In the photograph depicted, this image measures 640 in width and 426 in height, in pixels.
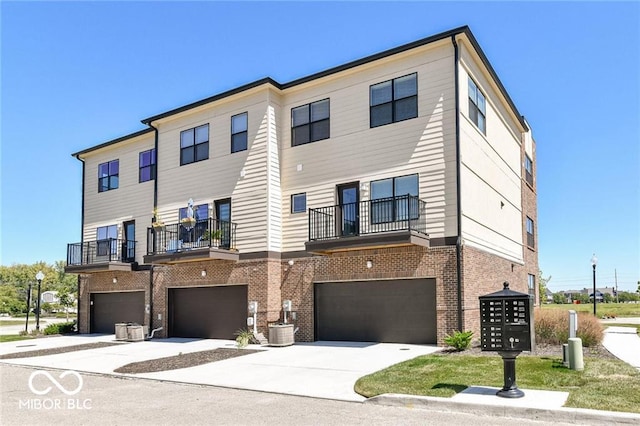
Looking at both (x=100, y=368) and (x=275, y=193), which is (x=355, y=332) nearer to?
(x=275, y=193)

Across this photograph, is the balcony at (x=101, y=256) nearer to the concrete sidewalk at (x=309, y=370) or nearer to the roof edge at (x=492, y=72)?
the concrete sidewalk at (x=309, y=370)

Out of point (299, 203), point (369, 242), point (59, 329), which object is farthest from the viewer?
point (59, 329)

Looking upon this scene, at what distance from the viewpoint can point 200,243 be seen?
20.8 m

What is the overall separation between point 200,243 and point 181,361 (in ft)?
21.8

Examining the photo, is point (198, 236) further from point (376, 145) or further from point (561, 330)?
point (561, 330)

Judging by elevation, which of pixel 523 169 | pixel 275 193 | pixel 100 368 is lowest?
pixel 100 368

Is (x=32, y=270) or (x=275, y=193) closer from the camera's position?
(x=275, y=193)

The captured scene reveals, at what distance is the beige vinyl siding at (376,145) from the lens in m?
16.7

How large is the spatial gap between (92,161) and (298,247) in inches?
563

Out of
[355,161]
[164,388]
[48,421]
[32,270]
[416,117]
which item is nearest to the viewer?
[48,421]

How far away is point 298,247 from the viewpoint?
19562 millimetres

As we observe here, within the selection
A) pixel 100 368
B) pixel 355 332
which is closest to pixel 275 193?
pixel 355 332

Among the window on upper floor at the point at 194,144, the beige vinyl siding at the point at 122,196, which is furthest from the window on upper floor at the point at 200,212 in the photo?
the beige vinyl siding at the point at 122,196

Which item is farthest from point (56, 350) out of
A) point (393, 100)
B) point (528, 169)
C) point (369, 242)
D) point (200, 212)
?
point (528, 169)
